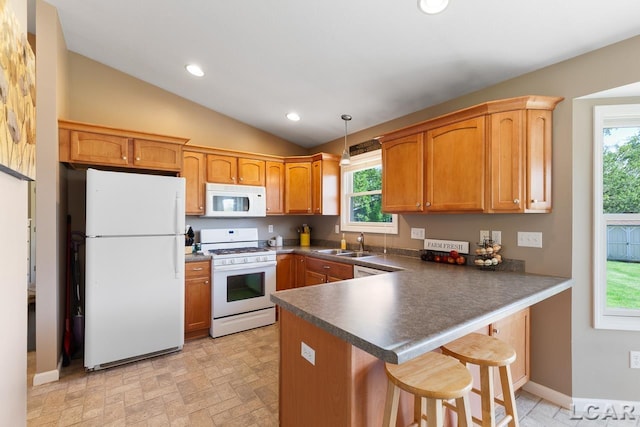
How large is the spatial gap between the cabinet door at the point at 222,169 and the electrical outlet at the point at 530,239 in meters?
3.08

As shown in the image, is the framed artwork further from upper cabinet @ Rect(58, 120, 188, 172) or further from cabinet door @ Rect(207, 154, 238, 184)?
cabinet door @ Rect(207, 154, 238, 184)

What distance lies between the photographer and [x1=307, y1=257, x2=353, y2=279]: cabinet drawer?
119 inches

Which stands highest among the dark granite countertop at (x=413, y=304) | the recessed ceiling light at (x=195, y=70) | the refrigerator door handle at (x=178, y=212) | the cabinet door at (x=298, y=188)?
the recessed ceiling light at (x=195, y=70)

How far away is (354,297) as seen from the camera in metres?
1.56

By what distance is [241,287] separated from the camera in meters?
3.42

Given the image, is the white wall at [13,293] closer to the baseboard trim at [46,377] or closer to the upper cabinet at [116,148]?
the baseboard trim at [46,377]

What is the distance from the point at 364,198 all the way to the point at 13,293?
3.30 meters

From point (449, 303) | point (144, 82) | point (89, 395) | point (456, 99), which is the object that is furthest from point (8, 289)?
point (456, 99)

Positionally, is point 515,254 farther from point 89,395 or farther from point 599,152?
point 89,395

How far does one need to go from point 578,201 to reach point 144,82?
14.3 feet

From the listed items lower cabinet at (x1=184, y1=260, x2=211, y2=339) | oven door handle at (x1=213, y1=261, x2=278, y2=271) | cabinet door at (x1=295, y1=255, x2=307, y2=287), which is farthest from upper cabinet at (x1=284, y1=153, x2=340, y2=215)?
lower cabinet at (x1=184, y1=260, x2=211, y2=339)

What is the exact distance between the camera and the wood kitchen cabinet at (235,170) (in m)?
3.57

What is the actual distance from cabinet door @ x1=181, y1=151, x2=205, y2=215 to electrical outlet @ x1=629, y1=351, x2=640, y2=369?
3.94 m

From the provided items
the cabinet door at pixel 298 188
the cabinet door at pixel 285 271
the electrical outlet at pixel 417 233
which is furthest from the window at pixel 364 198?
the cabinet door at pixel 285 271
